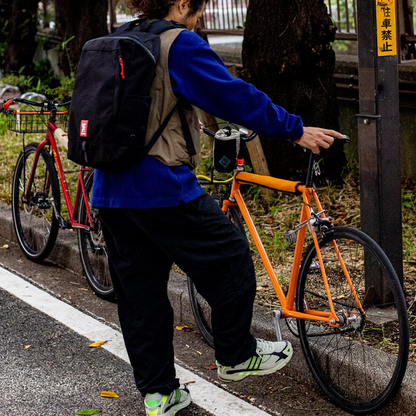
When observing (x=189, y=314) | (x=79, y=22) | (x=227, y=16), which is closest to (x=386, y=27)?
(x=189, y=314)

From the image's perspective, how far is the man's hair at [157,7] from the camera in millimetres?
2834

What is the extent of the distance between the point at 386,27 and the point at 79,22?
28.7 feet

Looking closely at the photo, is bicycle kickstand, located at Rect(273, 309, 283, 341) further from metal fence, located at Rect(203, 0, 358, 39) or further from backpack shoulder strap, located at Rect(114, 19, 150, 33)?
metal fence, located at Rect(203, 0, 358, 39)

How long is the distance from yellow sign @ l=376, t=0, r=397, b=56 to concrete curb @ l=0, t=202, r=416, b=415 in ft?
4.80

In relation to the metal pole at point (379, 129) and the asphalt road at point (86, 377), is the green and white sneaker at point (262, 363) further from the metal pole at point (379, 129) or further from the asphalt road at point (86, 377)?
the metal pole at point (379, 129)

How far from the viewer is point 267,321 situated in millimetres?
3863

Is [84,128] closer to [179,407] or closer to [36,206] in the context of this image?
[179,407]

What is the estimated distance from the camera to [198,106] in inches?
109

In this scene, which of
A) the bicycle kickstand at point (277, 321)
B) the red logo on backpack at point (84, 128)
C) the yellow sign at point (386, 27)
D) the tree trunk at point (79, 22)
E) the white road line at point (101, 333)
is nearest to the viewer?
the red logo on backpack at point (84, 128)

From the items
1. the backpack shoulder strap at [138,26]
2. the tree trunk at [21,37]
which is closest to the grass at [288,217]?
the backpack shoulder strap at [138,26]

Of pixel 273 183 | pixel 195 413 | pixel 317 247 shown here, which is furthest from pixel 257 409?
pixel 273 183

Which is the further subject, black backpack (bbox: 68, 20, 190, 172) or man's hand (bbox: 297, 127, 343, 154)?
man's hand (bbox: 297, 127, 343, 154)

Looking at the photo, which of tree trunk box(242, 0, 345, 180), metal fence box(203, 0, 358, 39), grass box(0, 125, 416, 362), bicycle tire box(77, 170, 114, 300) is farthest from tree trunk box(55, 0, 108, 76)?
bicycle tire box(77, 170, 114, 300)

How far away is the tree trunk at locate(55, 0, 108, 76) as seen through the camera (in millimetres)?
11414
